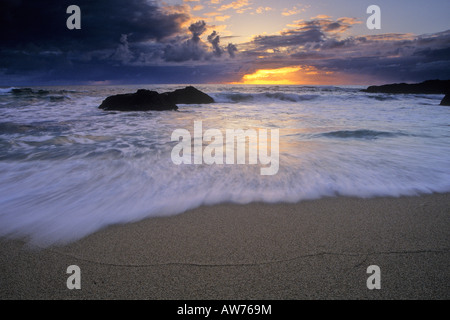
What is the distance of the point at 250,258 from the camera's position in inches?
70.3

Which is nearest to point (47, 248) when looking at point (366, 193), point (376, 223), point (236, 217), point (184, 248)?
point (184, 248)

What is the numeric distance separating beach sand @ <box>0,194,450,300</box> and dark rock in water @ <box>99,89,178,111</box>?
459 inches

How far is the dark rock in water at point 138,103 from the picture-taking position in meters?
13.0

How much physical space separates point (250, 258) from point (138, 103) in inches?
504

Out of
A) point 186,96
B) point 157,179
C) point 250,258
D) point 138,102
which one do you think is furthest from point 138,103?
point 250,258

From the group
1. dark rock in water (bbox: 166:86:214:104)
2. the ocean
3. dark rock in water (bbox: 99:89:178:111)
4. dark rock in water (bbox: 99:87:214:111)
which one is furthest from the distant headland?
the ocean

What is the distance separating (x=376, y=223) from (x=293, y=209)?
2.37 feet

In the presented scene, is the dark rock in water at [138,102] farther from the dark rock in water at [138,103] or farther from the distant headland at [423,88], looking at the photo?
the distant headland at [423,88]

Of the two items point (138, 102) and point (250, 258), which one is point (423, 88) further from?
point (250, 258)

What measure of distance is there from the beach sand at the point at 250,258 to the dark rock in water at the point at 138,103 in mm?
11668

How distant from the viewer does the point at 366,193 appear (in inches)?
117
